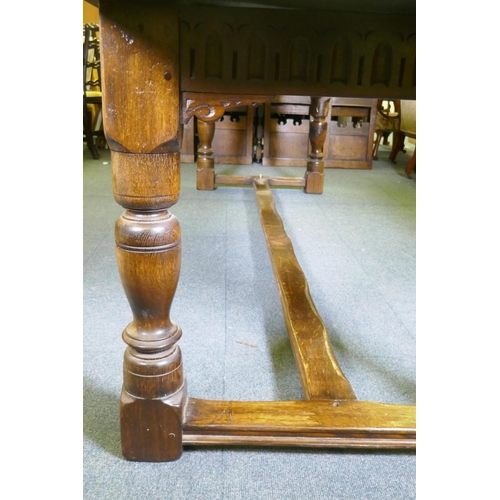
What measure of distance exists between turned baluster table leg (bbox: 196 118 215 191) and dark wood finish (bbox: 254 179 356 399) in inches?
45.4

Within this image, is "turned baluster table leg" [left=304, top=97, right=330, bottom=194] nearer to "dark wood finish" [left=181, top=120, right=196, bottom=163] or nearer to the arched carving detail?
"dark wood finish" [left=181, top=120, right=196, bottom=163]

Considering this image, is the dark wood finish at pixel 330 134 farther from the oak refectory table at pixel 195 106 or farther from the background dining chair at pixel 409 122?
the oak refectory table at pixel 195 106

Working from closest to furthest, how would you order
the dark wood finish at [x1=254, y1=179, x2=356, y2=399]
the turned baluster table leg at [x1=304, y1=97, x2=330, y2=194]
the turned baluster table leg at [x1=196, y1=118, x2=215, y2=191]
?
1. the dark wood finish at [x1=254, y1=179, x2=356, y2=399]
2. the turned baluster table leg at [x1=304, y1=97, x2=330, y2=194]
3. the turned baluster table leg at [x1=196, y1=118, x2=215, y2=191]

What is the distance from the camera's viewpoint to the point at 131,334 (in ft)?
2.38

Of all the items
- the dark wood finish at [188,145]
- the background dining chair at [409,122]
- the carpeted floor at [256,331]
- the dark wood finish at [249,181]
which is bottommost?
the carpeted floor at [256,331]

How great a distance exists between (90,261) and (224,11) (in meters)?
1.12

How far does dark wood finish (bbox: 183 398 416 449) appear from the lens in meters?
0.75

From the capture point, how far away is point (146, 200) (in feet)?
2.15

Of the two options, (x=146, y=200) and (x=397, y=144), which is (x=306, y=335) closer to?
(x=146, y=200)

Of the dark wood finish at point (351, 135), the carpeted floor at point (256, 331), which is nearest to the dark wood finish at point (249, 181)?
the carpeted floor at point (256, 331)

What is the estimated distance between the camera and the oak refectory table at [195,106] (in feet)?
2.02

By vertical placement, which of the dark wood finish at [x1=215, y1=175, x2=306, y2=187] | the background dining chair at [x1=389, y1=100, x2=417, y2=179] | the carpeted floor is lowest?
the carpeted floor

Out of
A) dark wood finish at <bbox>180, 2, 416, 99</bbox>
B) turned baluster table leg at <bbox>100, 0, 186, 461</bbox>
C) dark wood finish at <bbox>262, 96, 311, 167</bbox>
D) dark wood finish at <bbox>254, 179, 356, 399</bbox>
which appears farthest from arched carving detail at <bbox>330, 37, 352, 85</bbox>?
dark wood finish at <bbox>262, 96, 311, 167</bbox>
